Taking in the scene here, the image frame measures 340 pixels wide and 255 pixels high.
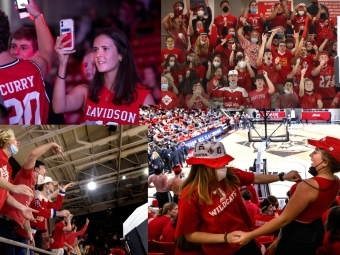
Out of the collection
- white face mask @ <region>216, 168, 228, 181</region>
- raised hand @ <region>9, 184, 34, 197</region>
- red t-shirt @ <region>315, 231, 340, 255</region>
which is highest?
white face mask @ <region>216, 168, 228, 181</region>

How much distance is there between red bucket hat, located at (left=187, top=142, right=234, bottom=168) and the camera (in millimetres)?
3812

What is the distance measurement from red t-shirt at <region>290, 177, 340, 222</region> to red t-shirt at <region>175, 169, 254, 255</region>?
408 mm

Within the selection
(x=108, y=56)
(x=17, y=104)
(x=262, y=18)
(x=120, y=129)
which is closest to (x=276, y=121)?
(x=262, y=18)

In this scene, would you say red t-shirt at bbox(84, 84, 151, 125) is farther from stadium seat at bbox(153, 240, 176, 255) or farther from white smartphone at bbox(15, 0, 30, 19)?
stadium seat at bbox(153, 240, 176, 255)

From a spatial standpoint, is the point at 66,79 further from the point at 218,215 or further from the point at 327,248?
the point at 327,248

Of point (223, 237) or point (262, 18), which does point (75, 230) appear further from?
point (262, 18)

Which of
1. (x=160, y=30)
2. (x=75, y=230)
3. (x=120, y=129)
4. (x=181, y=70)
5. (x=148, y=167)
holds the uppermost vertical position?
(x=160, y=30)

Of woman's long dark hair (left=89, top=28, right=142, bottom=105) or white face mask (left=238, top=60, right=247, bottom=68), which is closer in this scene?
white face mask (left=238, top=60, right=247, bottom=68)

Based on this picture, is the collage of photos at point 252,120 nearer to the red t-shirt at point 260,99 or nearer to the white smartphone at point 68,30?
the red t-shirt at point 260,99

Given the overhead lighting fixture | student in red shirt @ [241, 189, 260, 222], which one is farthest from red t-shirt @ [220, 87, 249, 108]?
the overhead lighting fixture

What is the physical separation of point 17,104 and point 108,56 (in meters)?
1.08

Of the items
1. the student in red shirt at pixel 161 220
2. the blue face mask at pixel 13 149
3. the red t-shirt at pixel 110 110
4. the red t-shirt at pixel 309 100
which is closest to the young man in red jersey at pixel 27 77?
the red t-shirt at pixel 110 110

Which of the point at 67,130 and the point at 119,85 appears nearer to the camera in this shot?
the point at 67,130

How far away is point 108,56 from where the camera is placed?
227 inches
